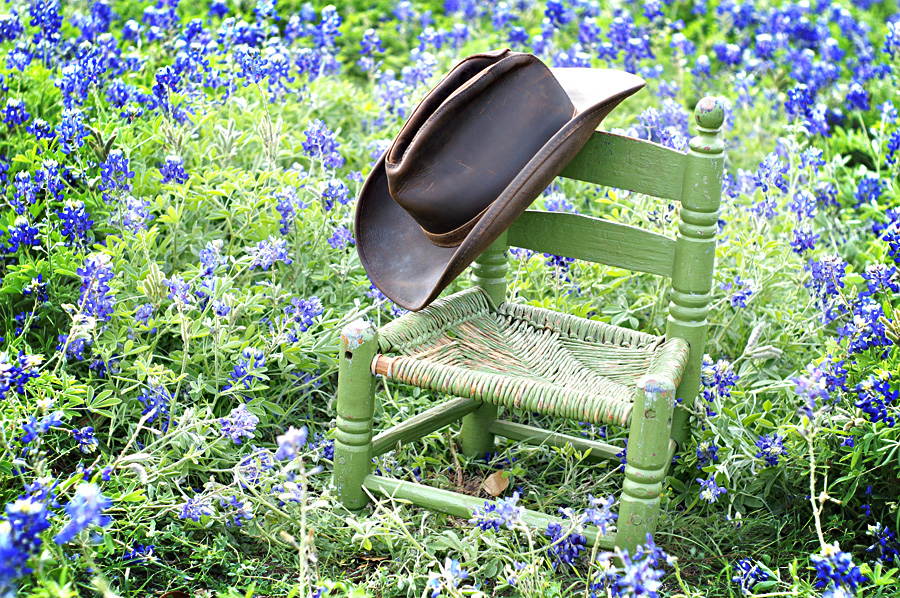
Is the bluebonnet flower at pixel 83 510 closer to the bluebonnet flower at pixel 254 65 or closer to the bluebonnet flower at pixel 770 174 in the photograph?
the bluebonnet flower at pixel 254 65

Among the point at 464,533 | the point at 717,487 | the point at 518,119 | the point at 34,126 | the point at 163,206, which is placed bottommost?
the point at 464,533

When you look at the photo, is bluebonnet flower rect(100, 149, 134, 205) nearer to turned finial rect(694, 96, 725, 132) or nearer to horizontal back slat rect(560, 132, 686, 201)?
horizontal back slat rect(560, 132, 686, 201)

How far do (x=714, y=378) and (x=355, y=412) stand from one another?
0.91 m

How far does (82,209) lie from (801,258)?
216 centimetres

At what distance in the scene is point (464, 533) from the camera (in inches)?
89.0

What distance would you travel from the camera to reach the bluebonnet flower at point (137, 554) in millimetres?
1964

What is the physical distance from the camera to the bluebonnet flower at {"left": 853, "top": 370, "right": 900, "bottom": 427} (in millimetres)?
1923

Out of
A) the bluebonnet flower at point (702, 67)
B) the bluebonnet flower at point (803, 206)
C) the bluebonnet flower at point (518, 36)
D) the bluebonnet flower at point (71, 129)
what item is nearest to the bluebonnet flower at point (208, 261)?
the bluebonnet flower at point (71, 129)

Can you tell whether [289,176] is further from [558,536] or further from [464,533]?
[558,536]

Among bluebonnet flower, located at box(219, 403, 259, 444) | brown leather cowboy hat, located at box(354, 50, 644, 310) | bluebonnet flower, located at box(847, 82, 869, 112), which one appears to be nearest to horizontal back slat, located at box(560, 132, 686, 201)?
brown leather cowboy hat, located at box(354, 50, 644, 310)

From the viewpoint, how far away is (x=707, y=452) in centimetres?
222

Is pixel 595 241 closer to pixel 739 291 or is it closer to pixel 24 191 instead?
pixel 739 291

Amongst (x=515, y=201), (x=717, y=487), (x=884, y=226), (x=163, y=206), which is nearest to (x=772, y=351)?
(x=717, y=487)

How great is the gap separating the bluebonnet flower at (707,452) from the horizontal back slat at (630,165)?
601mm
